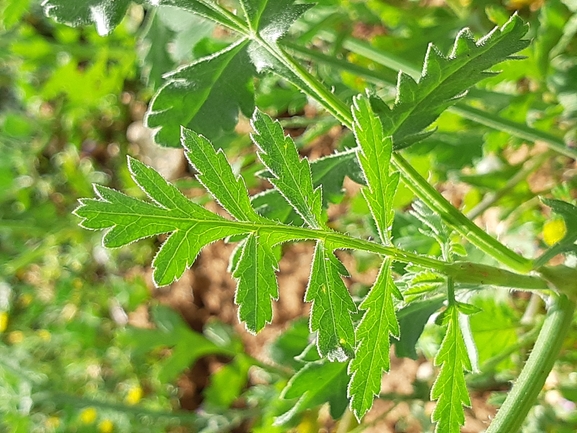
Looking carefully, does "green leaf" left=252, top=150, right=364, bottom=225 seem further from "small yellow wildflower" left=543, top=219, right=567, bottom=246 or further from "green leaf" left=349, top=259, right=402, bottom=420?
"small yellow wildflower" left=543, top=219, right=567, bottom=246

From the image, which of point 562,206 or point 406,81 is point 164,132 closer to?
point 406,81

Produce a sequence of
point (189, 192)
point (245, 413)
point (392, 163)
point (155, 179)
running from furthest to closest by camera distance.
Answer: point (189, 192), point (245, 413), point (392, 163), point (155, 179)

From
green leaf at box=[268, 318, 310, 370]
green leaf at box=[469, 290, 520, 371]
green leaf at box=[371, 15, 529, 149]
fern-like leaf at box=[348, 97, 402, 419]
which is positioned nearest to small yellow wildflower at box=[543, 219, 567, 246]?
green leaf at box=[469, 290, 520, 371]

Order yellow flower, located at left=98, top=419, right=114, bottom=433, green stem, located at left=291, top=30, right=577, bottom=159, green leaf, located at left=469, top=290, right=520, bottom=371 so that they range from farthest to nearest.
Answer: yellow flower, located at left=98, top=419, right=114, bottom=433 < green leaf, located at left=469, top=290, right=520, bottom=371 < green stem, located at left=291, top=30, right=577, bottom=159

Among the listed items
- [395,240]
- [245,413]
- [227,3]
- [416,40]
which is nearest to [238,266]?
[395,240]

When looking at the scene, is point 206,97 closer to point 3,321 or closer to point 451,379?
point 451,379
